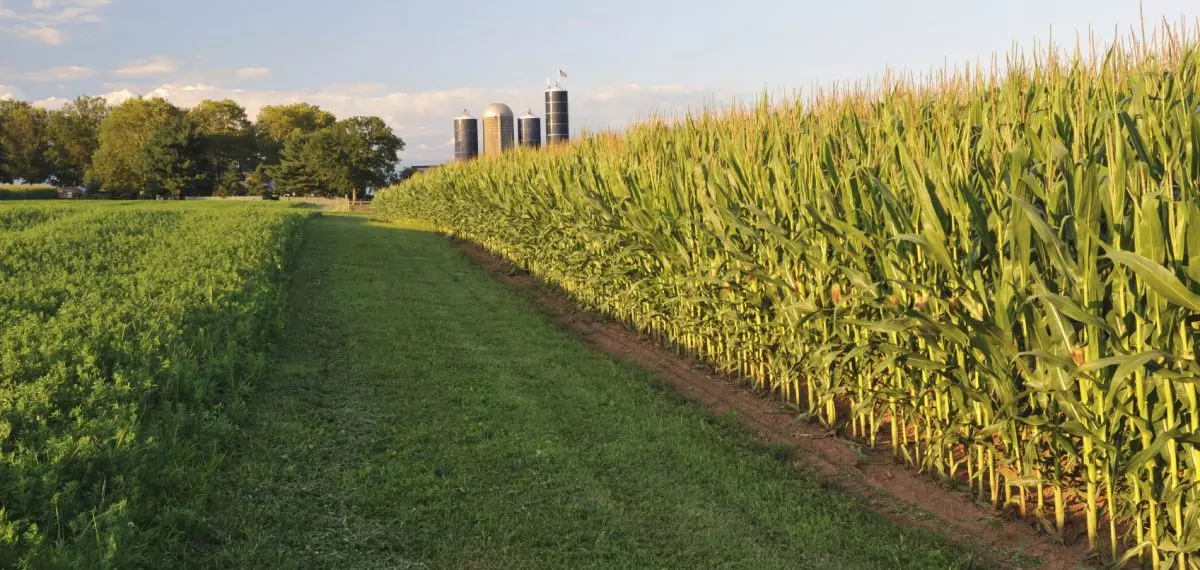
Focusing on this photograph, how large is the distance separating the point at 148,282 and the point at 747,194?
5984mm

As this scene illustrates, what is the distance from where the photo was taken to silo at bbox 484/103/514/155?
47438 mm

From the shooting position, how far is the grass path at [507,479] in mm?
4113

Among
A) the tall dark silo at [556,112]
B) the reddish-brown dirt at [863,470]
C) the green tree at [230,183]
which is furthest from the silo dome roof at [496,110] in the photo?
the reddish-brown dirt at [863,470]

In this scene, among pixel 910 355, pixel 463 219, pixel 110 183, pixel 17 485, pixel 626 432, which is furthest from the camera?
pixel 110 183

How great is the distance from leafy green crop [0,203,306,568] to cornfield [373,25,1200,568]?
3797 millimetres

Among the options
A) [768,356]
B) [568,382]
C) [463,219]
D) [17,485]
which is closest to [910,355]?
[768,356]

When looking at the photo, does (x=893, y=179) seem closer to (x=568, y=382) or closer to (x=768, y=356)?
(x=768, y=356)

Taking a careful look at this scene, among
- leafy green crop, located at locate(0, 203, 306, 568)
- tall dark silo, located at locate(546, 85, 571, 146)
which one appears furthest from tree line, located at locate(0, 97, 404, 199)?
leafy green crop, located at locate(0, 203, 306, 568)

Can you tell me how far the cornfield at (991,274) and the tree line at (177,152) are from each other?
58.7 metres

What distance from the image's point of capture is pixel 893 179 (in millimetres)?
4762

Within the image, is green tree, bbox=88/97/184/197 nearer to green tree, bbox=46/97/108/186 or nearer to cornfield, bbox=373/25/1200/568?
green tree, bbox=46/97/108/186

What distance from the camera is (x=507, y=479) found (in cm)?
502

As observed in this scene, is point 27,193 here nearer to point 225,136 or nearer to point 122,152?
point 122,152

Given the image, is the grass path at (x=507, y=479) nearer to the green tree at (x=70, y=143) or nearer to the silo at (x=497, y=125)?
the silo at (x=497, y=125)
